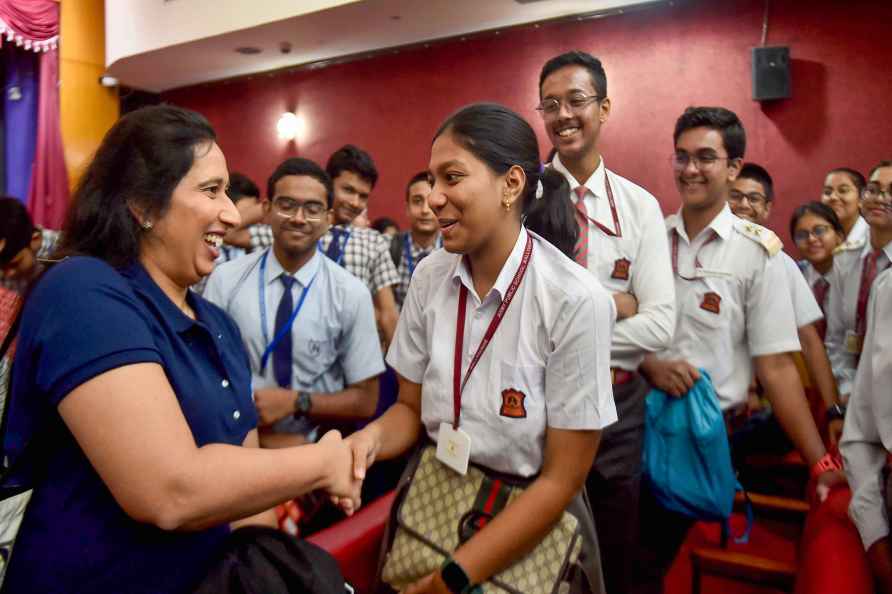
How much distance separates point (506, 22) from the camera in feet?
19.4

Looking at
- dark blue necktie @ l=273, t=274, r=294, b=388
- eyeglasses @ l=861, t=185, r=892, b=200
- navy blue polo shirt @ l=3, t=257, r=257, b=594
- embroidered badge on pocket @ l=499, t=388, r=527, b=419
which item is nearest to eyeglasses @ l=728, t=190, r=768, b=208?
eyeglasses @ l=861, t=185, r=892, b=200

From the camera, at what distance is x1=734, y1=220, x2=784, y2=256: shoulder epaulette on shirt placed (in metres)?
2.32

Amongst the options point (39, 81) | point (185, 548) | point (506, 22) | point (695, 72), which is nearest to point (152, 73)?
point (39, 81)

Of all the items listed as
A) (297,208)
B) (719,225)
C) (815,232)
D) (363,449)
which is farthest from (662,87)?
(363,449)

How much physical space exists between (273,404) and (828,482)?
63.3 inches

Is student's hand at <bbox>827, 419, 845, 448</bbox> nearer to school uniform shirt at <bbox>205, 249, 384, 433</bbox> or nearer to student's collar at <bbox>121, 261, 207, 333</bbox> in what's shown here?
school uniform shirt at <bbox>205, 249, 384, 433</bbox>

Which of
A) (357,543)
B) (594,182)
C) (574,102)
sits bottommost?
(357,543)

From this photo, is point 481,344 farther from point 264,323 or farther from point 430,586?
point 264,323

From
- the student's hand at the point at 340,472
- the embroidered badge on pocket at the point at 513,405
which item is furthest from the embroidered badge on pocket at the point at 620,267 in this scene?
the student's hand at the point at 340,472

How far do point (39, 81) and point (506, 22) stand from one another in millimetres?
5974

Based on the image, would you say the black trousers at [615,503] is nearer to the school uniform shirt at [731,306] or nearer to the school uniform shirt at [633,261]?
the school uniform shirt at [633,261]

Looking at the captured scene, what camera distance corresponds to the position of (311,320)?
233 centimetres

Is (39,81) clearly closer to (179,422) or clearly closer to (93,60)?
(93,60)

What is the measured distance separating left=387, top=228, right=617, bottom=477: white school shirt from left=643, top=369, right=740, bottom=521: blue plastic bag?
794mm
